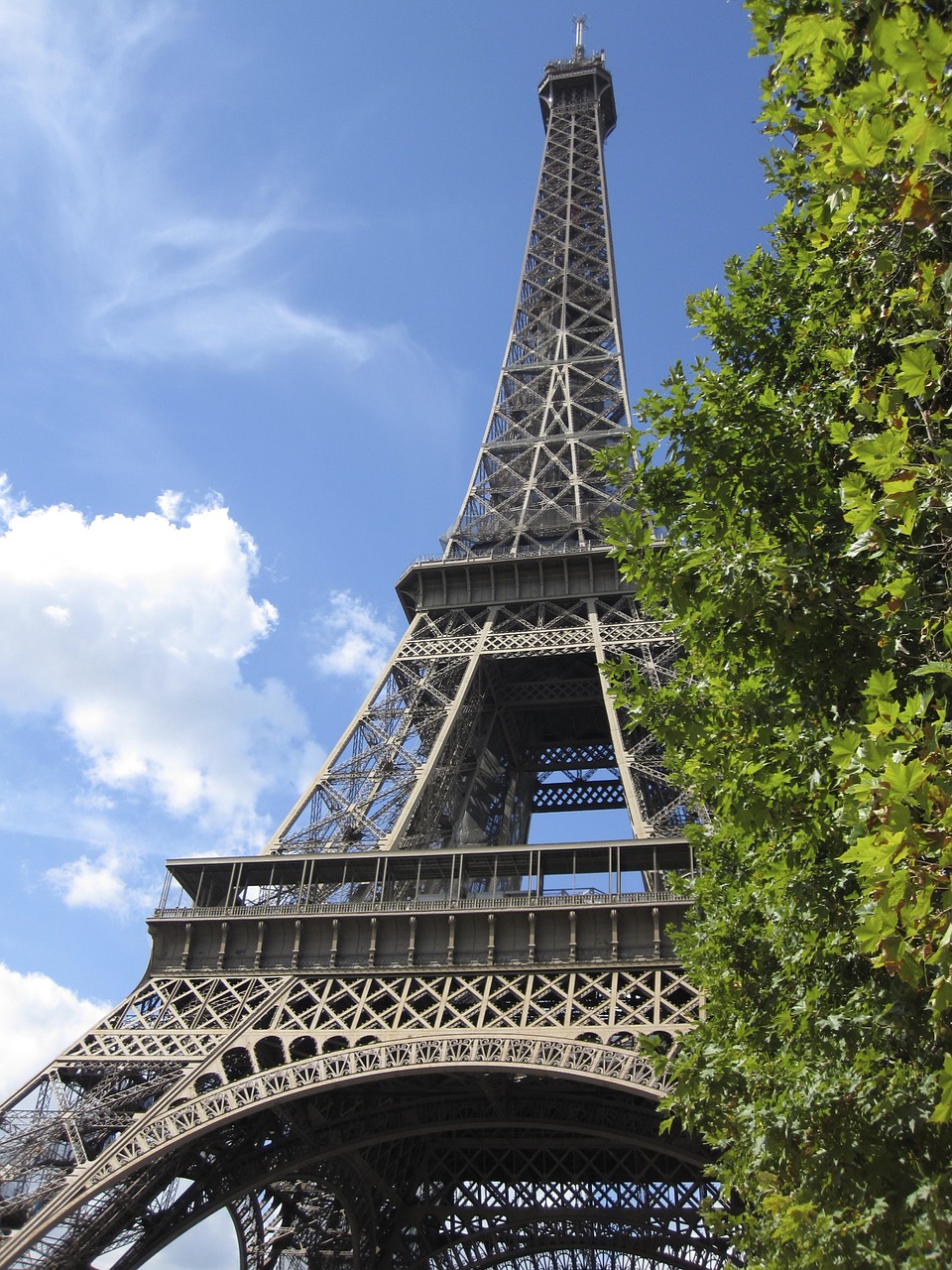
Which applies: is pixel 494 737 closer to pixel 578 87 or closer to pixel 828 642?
pixel 828 642

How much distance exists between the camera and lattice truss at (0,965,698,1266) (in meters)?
21.1

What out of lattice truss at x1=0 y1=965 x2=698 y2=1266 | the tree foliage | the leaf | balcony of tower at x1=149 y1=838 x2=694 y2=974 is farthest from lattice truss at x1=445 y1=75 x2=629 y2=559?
the leaf

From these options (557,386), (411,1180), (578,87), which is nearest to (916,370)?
(411,1180)

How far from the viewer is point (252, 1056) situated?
22.6 meters

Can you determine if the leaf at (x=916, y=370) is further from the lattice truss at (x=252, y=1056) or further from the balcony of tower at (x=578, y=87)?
the balcony of tower at (x=578, y=87)

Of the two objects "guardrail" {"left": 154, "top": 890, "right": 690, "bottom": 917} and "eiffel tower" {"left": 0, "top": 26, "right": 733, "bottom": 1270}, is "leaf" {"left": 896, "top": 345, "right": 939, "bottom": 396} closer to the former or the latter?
"eiffel tower" {"left": 0, "top": 26, "right": 733, "bottom": 1270}

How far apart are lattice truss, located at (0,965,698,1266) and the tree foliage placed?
10.5 m

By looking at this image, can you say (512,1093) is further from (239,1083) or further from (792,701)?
(792,701)

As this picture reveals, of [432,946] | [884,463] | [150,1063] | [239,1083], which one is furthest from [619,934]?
[884,463]

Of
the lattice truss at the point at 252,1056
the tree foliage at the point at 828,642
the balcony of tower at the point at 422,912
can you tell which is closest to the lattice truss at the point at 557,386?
the balcony of tower at the point at 422,912

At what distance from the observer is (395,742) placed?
31141 mm

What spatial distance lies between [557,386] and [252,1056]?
30373 mm

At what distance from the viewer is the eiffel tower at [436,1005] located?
861 inches

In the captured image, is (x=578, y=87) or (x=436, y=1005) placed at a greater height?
(x=578, y=87)
